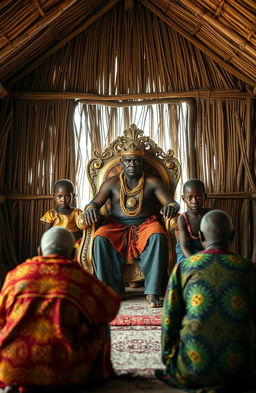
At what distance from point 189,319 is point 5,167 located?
14.4 ft

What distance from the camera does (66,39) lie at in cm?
602

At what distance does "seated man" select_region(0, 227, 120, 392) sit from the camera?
2131 millimetres

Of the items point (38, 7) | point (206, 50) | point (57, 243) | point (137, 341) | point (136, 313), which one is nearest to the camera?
point (57, 243)

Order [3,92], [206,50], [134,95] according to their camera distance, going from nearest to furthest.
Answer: [3,92] < [206,50] < [134,95]

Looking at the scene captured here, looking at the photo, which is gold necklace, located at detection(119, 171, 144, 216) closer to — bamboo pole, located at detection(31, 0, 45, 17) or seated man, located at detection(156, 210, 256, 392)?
bamboo pole, located at detection(31, 0, 45, 17)

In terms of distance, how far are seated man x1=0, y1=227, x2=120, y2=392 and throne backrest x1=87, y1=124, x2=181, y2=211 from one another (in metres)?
3.22

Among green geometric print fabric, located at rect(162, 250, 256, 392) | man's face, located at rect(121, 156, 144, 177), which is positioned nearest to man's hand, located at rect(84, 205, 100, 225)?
man's face, located at rect(121, 156, 144, 177)

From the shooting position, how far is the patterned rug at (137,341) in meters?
2.59

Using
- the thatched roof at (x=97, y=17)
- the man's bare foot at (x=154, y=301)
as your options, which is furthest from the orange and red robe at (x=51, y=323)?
the thatched roof at (x=97, y=17)

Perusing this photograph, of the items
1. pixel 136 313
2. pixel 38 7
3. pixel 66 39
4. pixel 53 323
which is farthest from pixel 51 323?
pixel 66 39

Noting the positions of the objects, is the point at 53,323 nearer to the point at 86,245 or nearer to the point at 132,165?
the point at 86,245

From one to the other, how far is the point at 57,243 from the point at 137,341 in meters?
1.19

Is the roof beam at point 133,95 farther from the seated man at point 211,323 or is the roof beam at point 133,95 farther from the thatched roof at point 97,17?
the seated man at point 211,323

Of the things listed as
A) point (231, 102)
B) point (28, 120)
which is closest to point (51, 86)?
point (28, 120)
